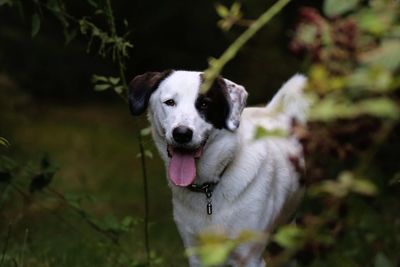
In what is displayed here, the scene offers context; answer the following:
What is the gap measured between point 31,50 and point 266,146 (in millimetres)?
7705

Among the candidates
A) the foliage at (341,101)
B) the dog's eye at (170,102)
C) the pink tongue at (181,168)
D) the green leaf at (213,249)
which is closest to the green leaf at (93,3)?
the dog's eye at (170,102)

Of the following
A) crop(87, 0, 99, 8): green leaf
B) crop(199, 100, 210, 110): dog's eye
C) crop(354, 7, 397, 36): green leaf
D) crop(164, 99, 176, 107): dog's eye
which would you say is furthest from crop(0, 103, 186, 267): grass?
crop(354, 7, 397, 36): green leaf

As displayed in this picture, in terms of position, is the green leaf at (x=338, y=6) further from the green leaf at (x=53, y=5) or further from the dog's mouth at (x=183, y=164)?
the green leaf at (x=53, y=5)

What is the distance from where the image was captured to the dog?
14.9ft

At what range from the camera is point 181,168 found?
4.59 metres

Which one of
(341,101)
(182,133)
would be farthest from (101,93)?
(341,101)

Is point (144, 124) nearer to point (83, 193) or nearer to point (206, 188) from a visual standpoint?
point (83, 193)

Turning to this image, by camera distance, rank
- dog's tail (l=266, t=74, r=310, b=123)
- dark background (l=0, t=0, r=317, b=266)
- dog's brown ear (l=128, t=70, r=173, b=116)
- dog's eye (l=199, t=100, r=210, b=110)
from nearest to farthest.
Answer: dog's eye (l=199, t=100, r=210, b=110), dog's brown ear (l=128, t=70, r=173, b=116), dog's tail (l=266, t=74, r=310, b=123), dark background (l=0, t=0, r=317, b=266)

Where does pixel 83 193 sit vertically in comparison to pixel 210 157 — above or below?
below

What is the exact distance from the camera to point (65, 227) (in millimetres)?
7844

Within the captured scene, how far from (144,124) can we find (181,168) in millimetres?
5458

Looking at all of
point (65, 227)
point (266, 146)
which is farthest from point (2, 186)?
point (65, 227)

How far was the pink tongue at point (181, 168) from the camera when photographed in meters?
4.57

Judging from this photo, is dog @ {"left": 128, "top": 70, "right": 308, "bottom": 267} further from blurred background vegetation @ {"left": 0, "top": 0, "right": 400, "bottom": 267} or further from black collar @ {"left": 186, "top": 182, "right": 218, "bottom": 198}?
blurred background vegetation @ {"left": 0, "top": 0, "right": 400, "bottom": 267}
